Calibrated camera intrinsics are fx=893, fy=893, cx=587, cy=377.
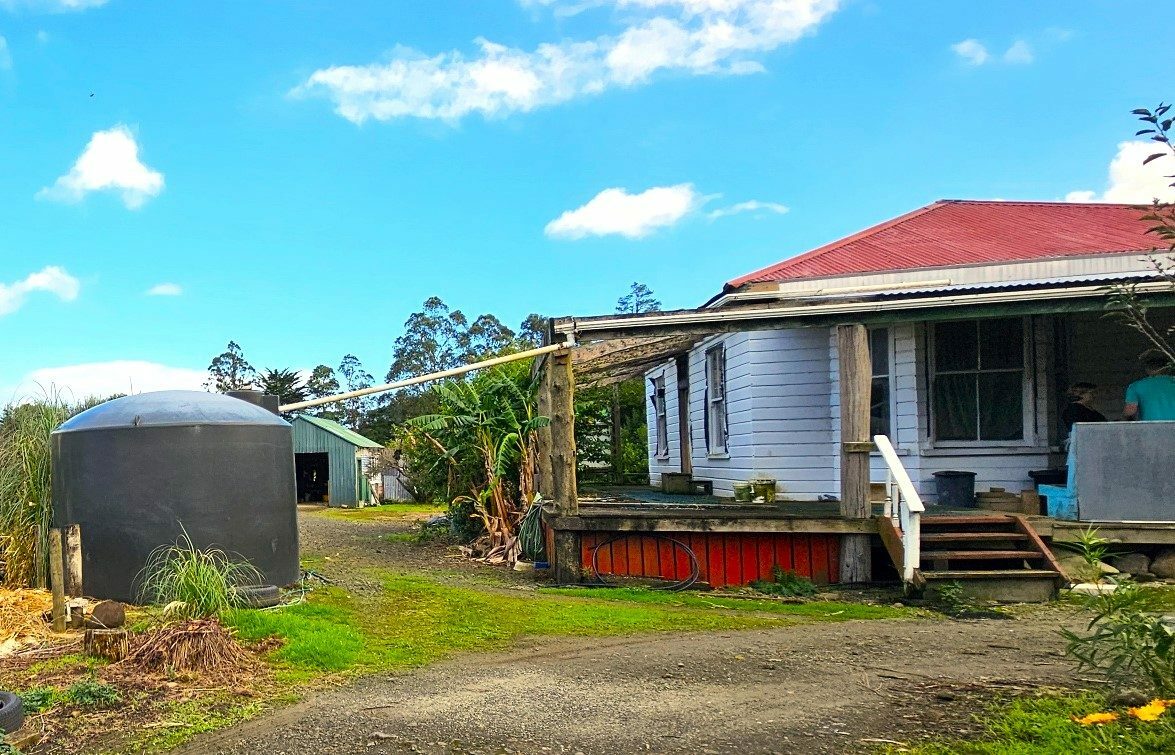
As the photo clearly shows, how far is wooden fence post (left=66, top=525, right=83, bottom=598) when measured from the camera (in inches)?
316

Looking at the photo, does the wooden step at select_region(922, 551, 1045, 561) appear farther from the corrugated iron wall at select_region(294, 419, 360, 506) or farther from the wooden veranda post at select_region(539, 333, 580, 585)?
the corrugated iron wall at select_region(294, 419, 360, 506)

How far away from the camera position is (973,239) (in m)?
14.8

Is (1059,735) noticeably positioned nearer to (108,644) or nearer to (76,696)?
(76,696)

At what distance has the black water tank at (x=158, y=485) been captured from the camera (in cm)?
820

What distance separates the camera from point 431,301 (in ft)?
197

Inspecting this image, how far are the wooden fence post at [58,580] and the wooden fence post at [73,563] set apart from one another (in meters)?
0.05

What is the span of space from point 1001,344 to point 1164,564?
3132 mm

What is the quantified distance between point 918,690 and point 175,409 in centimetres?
691

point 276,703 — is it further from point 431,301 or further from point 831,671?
point 431,301

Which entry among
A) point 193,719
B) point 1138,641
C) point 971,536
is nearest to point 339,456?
point 971,536

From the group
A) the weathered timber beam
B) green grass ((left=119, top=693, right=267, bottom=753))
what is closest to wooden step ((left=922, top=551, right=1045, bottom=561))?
the weathered timber beam

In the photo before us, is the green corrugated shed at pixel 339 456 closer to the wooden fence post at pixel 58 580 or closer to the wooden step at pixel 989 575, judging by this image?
the wooden fence post at pixel 58 580

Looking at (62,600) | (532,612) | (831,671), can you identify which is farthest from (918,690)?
(62,600)

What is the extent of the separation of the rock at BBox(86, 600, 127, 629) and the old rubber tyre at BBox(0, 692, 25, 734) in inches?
81.6
